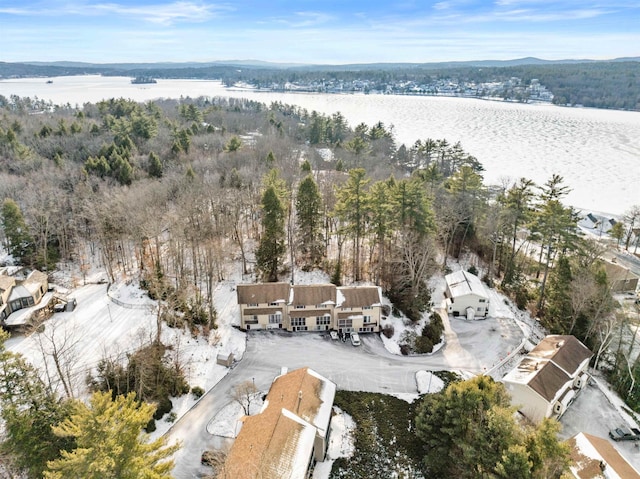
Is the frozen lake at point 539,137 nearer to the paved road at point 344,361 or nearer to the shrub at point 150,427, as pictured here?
the paved road at point 344,361

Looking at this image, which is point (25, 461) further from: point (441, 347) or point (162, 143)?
point (162, 143)

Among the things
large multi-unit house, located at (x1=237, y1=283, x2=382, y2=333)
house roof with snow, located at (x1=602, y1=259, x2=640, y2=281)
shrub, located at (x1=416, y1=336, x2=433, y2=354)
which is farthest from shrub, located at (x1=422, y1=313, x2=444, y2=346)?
house roof with snow, located at (x1=602, y1=259, x2=640, y2=281)

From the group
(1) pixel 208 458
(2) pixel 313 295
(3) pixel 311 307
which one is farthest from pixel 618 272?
(1) pixel 208 458

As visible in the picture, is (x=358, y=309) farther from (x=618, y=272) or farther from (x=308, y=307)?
(x=618, y=272)

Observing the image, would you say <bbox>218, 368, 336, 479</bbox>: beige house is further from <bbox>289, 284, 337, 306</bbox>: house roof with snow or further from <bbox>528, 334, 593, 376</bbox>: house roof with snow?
<bbox>528, 334, 593, 376</bbox>: house roof with snow

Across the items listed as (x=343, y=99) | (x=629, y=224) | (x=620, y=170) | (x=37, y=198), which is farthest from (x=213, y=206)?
(x=343, y=99)

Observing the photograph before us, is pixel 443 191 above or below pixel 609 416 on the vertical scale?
above

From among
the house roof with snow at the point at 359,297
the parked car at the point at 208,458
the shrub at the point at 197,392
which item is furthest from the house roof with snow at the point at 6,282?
the house roof with snow at the point at 359,297

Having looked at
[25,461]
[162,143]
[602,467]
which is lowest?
[602,467]
